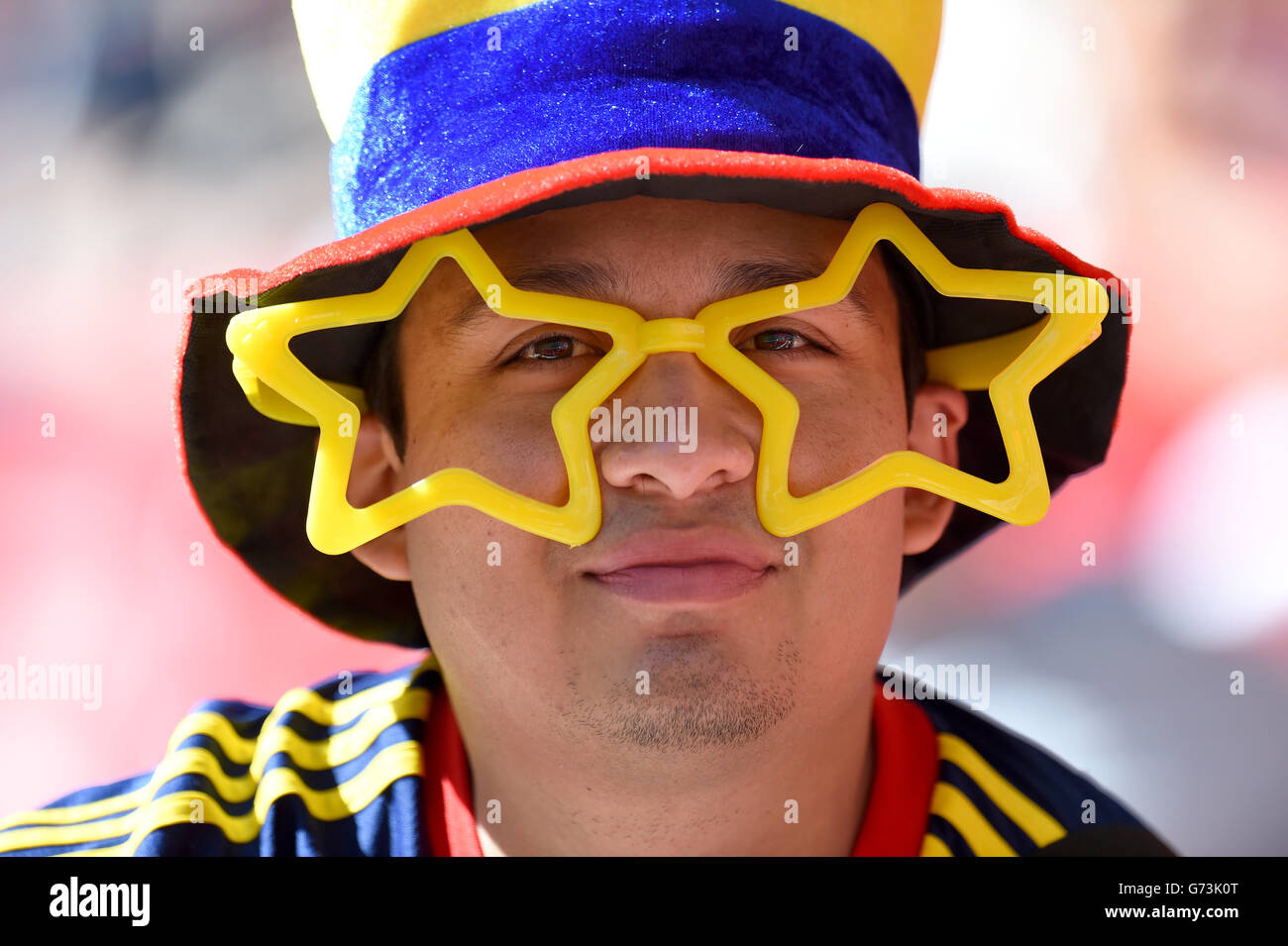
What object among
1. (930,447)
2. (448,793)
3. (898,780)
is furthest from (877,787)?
(448,793)

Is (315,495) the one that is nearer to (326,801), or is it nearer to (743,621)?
(743,621)

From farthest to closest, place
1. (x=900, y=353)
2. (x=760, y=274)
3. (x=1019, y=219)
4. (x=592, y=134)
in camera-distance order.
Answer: (x=1019, y=219) < (x=900, y=353) < (x=760, y=274) < (x=592, y=134)

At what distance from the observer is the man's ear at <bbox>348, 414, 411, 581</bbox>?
1.49m

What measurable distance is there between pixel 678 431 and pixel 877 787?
650 millimetres

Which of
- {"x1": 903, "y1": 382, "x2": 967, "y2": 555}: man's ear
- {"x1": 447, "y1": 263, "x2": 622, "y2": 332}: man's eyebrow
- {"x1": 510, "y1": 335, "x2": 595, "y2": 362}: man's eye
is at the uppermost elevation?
{"x1": 447, "y1": 263, "x2": 622, "y2": 332}: man's eyebrow

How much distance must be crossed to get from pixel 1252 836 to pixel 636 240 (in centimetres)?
189

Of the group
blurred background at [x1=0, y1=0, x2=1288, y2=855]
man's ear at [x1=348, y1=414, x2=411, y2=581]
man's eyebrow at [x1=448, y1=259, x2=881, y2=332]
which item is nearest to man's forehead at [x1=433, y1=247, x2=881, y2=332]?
man's eyebrow at [x1=448, y1=259, x2=881, y2=332]

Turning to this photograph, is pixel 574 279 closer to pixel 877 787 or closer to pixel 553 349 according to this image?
pixel 553 349

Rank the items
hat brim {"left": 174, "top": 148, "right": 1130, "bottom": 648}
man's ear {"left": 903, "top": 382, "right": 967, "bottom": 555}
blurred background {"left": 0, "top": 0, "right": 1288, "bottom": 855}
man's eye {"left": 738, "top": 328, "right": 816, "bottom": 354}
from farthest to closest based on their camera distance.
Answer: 1. blurred background {"left": 0, "top": 0, "right": 1288, "bottom": 855}
2. man's ear {"left": 903, "top": 382, "right": 967, "bottom": 555}
3. man's eye {"left": 738, "top": 328, "right": 816, "bottom": 354}
4. hat brim {"left": 174, "top": 148, "right": 1130, "bottom": 648}

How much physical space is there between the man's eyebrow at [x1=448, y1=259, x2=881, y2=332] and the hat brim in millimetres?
59

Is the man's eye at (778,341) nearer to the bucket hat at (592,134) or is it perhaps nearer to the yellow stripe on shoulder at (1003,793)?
the bucket hat at (592,134)

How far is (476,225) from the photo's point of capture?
123 centimetres

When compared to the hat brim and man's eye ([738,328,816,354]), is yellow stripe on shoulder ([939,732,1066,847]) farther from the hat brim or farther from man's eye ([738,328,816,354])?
man's eye ([738,328,816,354])
